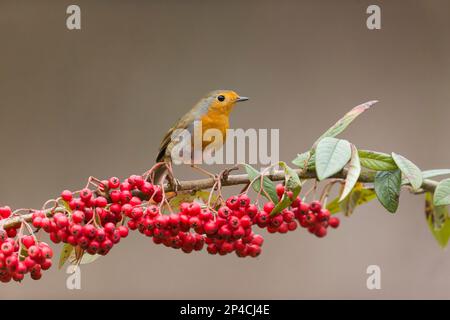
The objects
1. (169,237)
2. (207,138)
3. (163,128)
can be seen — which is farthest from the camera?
(163,128)

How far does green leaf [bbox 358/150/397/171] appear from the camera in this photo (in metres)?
0.83

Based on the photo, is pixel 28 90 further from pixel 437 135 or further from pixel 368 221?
pixel 437 135

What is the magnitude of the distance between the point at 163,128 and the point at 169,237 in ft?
4.24

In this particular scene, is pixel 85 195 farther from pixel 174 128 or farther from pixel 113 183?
pixel 174 128

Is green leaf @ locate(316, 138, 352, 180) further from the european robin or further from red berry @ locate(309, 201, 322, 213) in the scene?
the european robin

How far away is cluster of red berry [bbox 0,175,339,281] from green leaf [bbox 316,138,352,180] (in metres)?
0.07

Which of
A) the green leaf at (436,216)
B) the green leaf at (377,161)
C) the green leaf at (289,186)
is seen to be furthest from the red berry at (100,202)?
the green leaf at (436,216)

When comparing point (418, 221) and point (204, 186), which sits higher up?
point (204, 186)

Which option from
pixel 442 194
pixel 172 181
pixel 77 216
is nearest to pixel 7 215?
pixel 77 216

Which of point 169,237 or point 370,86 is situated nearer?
point 169,237

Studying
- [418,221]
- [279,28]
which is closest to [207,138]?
[279,28]

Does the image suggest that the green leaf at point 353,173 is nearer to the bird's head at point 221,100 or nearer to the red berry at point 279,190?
the red berry at point 279,190

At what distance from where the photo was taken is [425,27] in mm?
2240

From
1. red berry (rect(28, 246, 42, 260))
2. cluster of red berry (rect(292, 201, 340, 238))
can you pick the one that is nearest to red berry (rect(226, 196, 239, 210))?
cluster of red berry (rect(292, 201, 340, 238))
